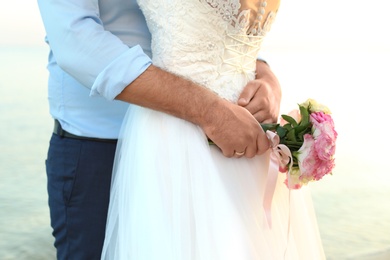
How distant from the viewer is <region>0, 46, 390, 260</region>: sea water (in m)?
4.65

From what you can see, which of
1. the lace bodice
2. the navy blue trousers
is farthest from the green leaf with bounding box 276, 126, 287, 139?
the navy blue trousers

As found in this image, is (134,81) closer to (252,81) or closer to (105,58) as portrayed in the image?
(105,58)

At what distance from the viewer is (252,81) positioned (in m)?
1.49

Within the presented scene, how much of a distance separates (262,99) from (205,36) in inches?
7.6

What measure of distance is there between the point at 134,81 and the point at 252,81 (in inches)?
12.3

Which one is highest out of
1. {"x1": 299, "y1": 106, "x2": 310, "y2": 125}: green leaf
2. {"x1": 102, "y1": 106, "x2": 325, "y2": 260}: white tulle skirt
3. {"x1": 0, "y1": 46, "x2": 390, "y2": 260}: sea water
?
{"x1": 299, "y1": 106, "x2": 310, "y2": 125}: green leaf

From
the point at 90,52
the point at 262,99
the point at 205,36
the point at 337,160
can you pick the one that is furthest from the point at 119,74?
the point at 337,160

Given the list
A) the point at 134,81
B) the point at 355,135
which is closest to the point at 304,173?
the point at 134,81

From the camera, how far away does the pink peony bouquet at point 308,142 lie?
4.41ft

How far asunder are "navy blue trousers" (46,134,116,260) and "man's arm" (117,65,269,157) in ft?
0.89

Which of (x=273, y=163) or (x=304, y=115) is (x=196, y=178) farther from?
(x=304, y=115)

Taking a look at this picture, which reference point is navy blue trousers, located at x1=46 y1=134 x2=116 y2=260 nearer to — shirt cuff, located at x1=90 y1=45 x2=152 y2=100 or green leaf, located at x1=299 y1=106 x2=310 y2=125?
shirt cuff, located at x1=90 y1=45 x2=152 y2=100

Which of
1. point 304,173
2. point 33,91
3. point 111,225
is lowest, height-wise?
point 33,91

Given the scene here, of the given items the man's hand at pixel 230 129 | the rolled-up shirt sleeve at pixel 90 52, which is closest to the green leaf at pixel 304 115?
the man's hand at pixel 230 129
